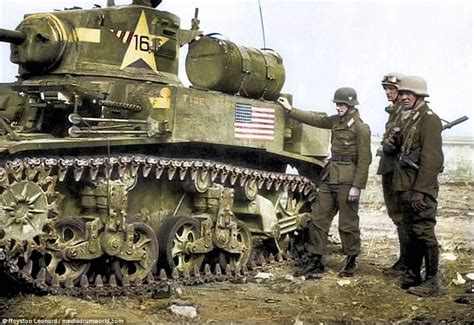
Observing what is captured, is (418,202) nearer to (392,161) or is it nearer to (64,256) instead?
(392,161)

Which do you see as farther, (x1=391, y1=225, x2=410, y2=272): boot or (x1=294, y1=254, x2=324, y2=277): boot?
(x1=294, y1=254, x2=324, y2=277): boot

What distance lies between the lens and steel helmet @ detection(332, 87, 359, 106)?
10.8 metres

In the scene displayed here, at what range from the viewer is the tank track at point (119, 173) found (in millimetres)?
7984

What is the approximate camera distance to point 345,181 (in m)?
10.8

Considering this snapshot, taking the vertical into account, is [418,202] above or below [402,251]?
above

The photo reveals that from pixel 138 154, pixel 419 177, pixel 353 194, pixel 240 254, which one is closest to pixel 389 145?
pixel 353 194

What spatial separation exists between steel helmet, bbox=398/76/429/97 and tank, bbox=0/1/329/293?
2283mm

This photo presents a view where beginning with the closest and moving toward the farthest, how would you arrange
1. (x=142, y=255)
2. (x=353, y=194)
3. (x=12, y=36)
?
(x=142, y=255)
(x=12, y=36)
(x=353, y=194)

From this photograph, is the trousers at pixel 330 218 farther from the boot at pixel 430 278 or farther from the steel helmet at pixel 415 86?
the steel helmet at pixel 415 86

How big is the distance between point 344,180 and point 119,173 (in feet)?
10.6

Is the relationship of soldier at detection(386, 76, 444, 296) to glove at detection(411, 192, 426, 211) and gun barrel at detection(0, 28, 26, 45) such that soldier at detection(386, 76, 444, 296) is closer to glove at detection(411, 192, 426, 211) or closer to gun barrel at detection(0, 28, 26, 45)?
glove at detection(411, 192, 426, 211)

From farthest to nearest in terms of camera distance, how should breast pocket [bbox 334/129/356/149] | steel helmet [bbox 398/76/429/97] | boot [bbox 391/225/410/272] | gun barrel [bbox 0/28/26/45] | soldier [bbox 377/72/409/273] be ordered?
1. breast pocket [bbox 334/129/356/149]
2. boot [bbox 391/225/410/272]
3. soldier [bbox 377/72/409/273]
4. gun barrel [bbox 0/28/26/45]
5. steel helmet [bbox 398/76/429/97]

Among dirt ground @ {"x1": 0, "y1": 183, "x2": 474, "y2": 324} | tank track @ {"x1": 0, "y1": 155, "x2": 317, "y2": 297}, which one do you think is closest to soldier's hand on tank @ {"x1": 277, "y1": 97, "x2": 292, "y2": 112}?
tank track @ {"x1": 0, "y1": 155, "x2": 317, "y2": 297}


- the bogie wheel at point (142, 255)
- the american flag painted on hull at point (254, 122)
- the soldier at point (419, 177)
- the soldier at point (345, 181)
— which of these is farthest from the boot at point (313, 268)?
the bogie wheel at point (142, 255)
